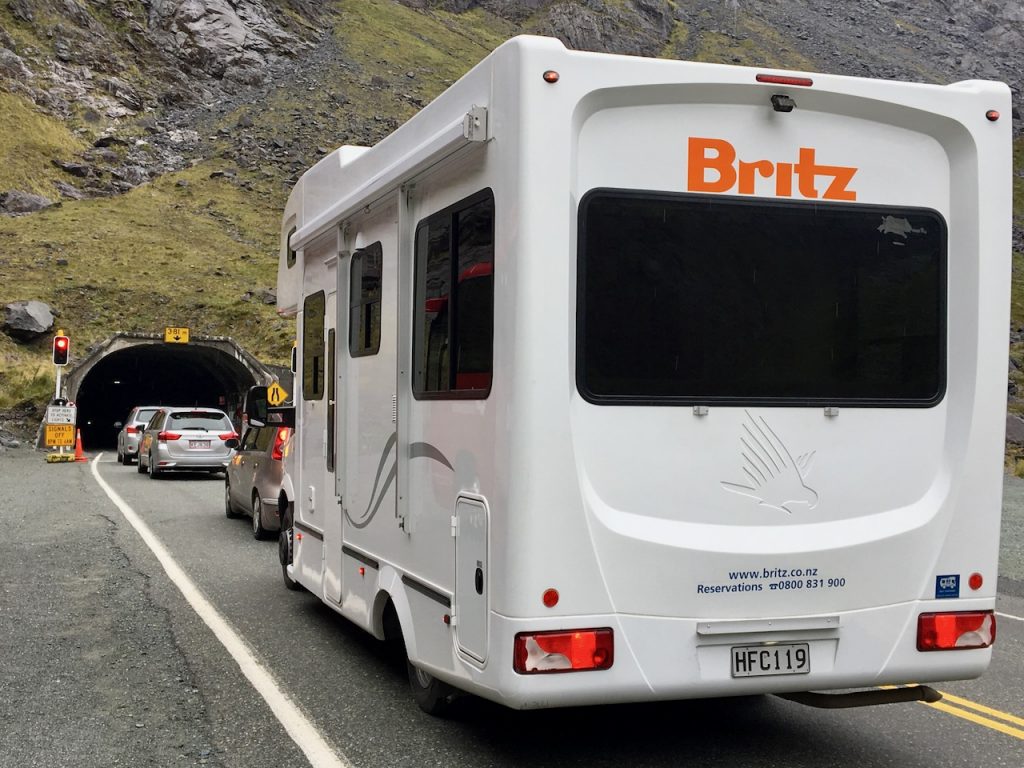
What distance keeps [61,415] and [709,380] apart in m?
28.8

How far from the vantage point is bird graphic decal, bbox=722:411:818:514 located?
4.87m

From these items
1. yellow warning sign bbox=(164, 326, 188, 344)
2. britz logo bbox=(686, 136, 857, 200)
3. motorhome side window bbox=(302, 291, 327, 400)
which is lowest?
motorhome side window bbox=(302, 291, 327, 400)

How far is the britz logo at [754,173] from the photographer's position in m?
4.93

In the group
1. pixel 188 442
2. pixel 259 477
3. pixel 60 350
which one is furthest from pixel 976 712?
pixel 60 350

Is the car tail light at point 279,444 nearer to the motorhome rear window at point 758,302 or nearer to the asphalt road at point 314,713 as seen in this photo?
the asphalt road at point 314,713

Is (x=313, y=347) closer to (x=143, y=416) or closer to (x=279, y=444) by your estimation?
(x=279, y=444)

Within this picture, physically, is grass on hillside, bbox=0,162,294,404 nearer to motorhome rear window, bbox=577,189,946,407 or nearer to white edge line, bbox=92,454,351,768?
white edge line, bbox=92,454,351,768

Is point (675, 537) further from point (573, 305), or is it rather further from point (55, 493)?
point (55, 493)

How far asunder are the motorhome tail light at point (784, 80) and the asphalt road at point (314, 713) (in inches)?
121

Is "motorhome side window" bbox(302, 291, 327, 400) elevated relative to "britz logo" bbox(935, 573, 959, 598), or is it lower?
elevated

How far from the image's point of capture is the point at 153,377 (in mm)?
55812

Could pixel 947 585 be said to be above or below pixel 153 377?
below

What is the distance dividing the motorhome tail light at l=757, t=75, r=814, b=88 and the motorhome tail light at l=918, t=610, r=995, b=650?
2371 millimetres

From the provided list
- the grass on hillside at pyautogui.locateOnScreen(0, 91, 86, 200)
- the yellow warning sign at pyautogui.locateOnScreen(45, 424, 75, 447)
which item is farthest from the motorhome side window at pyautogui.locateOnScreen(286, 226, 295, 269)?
the grass on hillside at pyautogui.locateOnScreen(0, 91, 86, 200)
